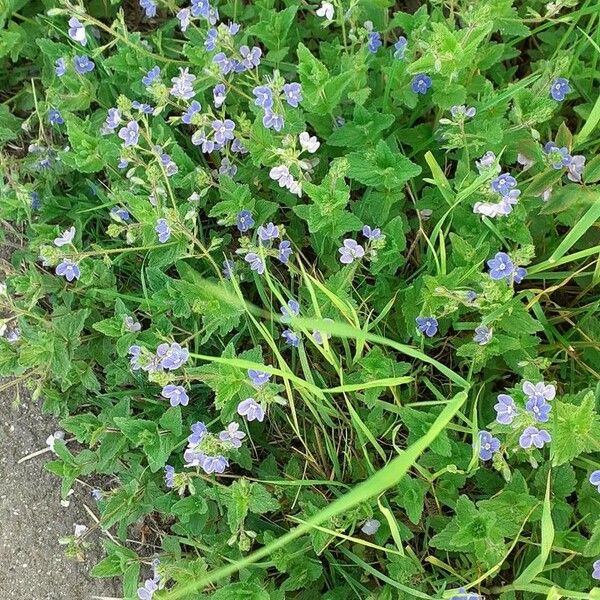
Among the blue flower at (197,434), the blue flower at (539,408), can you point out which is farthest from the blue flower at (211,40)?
the blue flower at (539,408)

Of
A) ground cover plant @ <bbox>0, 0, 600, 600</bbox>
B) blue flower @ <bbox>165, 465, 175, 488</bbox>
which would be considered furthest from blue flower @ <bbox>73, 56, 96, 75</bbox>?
blue flower @ <bbox>165, 465, 175, 488</bbox>

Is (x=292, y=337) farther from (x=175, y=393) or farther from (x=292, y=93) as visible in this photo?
(x=292, y=93)

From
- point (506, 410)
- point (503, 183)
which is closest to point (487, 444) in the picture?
point (506, 410)

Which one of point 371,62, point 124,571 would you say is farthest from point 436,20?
point 124,571

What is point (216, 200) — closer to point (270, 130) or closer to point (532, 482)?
point (270, 130)

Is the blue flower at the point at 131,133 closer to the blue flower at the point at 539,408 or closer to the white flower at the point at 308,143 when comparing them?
the white flower at the point at 308,143
